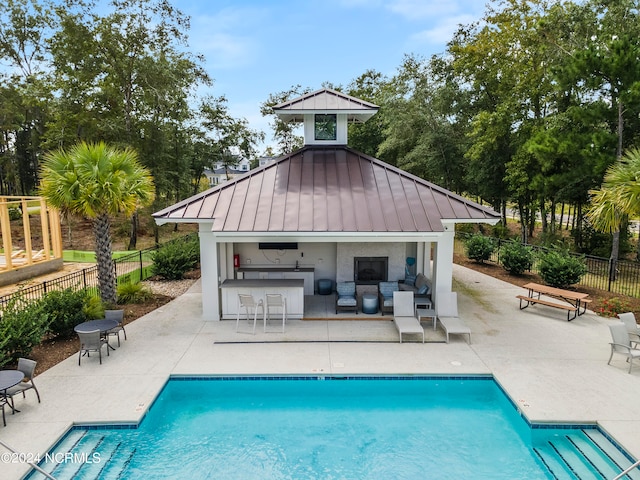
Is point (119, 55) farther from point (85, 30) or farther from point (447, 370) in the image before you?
point (447, 370)

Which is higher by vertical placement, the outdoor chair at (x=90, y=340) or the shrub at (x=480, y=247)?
the shrub at (x=480, y=247)

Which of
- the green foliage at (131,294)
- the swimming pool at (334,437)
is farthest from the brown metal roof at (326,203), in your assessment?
the swimming pool at (334,437)

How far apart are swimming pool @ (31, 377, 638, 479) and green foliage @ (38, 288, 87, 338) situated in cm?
386

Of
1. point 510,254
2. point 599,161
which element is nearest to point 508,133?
point 599,161

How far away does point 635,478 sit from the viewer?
18.6ft

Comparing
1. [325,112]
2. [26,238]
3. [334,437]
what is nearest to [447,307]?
[334,437]

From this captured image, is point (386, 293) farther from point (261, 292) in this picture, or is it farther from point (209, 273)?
point (209, 273)

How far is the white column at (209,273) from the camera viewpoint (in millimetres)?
11438

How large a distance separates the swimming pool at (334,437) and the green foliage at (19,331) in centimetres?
302

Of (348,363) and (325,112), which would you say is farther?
(325,112)

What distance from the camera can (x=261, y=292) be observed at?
11758 millimetres

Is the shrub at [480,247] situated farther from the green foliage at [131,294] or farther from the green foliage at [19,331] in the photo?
the green foliage at [19,331]

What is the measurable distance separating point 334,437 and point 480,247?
15.1m

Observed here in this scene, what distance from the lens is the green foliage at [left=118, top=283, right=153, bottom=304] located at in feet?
44.0
